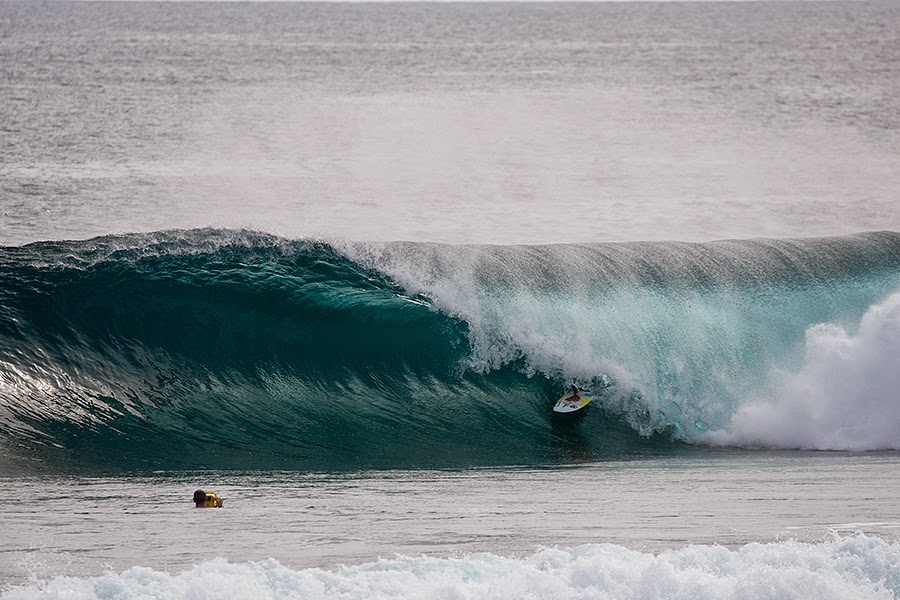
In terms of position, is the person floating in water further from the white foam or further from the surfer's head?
the white foam

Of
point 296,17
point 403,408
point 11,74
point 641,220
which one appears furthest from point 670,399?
point 296,17

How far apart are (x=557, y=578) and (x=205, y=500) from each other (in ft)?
12.5

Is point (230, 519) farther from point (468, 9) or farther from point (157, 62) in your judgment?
point (468, 9)

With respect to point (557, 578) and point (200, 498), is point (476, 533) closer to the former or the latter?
point (557, 578)

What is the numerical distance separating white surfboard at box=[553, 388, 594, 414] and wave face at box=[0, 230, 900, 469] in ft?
0.67

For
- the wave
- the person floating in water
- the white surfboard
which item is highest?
the white surfboard

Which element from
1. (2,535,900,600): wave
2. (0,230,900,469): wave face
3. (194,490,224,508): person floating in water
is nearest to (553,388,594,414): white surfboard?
(0,230,900,469): wave face

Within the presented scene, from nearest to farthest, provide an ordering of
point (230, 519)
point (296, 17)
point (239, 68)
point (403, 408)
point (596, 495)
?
point (230, 519) → point (596, 495) → point (403, 408) → point (239, 68) → point (296, 17)

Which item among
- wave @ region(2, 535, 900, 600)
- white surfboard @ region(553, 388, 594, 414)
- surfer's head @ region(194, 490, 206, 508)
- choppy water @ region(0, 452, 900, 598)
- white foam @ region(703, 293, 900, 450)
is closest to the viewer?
wave @ region(2, 535, 900, 600)

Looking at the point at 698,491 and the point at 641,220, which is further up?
the point at 641,220

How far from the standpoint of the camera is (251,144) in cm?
2770

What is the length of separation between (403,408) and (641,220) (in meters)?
9.33

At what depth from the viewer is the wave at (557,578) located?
9.13m

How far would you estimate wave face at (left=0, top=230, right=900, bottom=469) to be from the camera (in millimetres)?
13758
